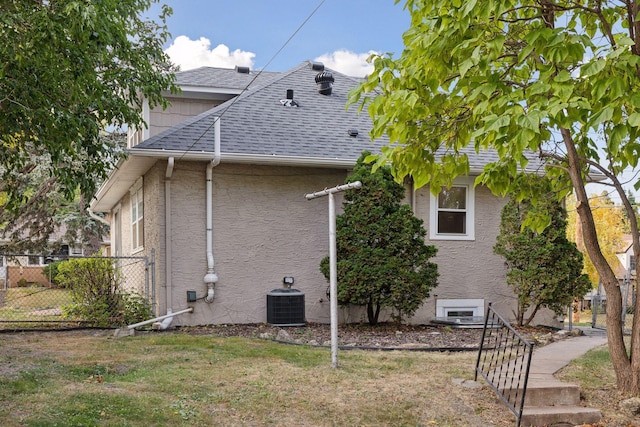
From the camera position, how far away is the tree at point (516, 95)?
5.06m

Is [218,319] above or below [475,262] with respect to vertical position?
below

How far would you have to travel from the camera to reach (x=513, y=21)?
6.43 m

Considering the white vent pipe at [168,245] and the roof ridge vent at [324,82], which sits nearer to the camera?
the white vent pipe at [168,245]

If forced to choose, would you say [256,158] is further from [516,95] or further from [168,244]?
[516,95]

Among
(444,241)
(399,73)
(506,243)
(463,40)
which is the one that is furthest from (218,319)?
(463,40)

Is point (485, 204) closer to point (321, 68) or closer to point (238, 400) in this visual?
point (321, 68)

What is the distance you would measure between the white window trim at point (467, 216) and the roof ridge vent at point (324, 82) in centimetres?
370

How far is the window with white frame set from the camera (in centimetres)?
1416

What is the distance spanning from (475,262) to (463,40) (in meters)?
7.68

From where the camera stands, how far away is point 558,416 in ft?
20.0

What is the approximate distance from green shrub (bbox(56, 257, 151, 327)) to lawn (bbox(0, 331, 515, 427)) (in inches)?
95.2

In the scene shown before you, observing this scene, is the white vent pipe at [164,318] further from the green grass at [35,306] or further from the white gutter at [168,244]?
the green grass at [35,306]

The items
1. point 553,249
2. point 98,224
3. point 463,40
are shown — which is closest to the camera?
point 463,40

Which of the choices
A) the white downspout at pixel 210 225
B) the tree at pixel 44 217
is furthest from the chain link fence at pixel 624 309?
the tree at pixel 44 217
